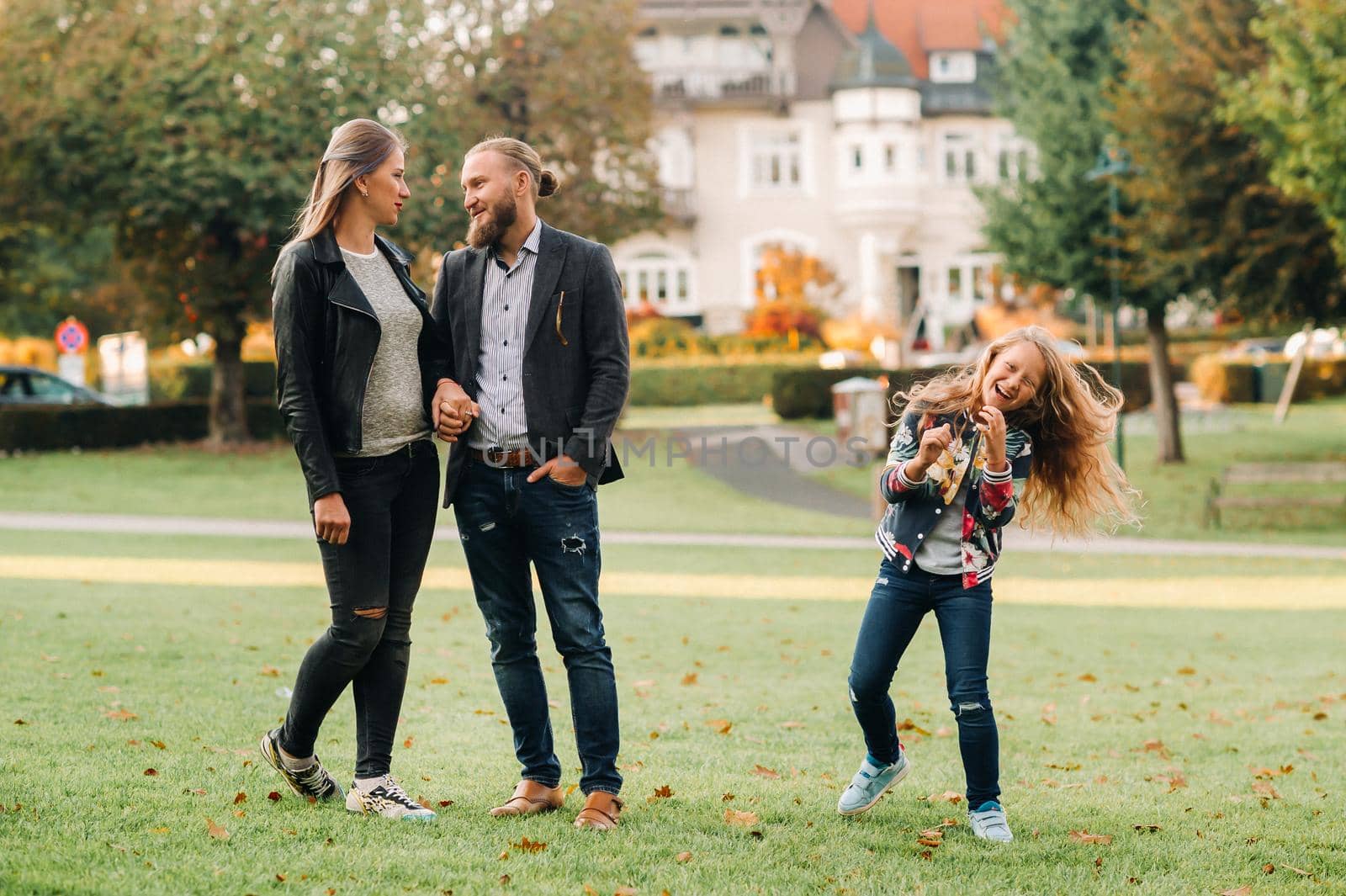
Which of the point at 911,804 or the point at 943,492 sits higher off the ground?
the point at 943,492

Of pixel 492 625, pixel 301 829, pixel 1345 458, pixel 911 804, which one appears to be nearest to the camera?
pixel 301 829

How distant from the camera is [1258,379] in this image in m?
40.2

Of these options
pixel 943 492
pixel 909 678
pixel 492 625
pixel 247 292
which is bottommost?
pixel 909 678

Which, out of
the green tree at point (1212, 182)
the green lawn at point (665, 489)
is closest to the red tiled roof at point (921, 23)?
the green lawn at point (665, 489)

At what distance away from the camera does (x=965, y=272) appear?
49531 mm

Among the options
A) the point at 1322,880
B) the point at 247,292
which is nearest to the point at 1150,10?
the point at 247,292

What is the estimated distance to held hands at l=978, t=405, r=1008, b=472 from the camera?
15.0 ft

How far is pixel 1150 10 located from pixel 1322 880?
21.4m

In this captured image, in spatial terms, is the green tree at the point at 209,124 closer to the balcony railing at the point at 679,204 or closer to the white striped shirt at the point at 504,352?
the balcony railing at the point at 679,204

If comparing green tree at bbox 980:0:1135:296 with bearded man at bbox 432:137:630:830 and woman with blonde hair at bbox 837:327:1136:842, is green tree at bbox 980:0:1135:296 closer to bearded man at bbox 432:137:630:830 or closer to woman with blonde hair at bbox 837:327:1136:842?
woman with blonde hair at bbox 837:327:1136:842

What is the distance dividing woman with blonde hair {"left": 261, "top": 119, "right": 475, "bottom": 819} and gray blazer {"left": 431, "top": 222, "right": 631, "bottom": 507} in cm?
12

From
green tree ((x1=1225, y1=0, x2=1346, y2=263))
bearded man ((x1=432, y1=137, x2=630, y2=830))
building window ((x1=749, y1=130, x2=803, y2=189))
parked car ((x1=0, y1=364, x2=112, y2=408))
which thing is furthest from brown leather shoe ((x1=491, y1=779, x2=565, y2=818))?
building window ((x1=749, y1=130, x2=803, y2=189))

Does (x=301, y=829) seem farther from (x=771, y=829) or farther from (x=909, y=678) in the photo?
(x=909, y=678)

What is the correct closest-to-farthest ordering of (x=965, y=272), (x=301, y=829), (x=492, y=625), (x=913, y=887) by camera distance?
(x=913, y=887), (x=301, y=829), (x=492, y=625), (x=965, y=272)
